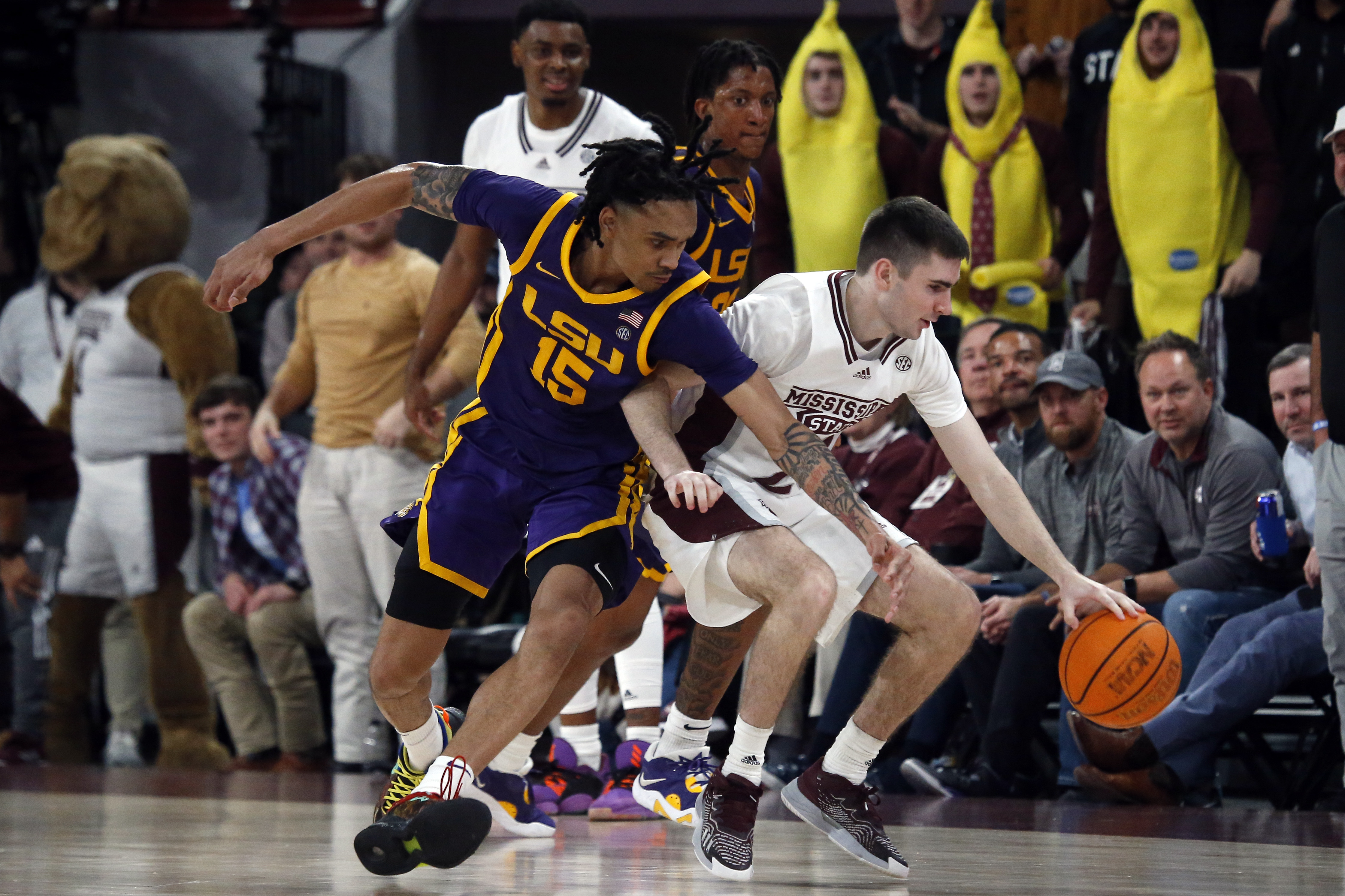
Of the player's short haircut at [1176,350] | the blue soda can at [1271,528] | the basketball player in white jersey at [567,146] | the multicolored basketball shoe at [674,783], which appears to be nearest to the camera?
the multicolored basketball shoe at [674,783]

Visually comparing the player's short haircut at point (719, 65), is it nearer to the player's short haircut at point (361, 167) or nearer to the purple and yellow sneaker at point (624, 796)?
the purple and yellow sneaker at point (624, 796)

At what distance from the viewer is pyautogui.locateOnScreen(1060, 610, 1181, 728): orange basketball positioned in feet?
12.4

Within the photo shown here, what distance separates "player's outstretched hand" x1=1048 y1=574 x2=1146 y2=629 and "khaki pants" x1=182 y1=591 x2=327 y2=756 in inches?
163

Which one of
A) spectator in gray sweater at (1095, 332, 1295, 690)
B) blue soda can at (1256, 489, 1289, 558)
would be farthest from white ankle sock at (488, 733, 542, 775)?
blue soda can at (1256, 489, 1289, 558)

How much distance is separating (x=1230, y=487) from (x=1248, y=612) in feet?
1.38

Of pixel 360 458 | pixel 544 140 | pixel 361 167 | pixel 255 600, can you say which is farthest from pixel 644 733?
pixel 361 167

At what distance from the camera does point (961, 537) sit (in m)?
5.96

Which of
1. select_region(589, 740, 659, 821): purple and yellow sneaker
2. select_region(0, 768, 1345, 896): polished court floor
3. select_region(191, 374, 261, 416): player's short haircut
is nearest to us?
select_region(0, 768, 1345, 896): polished court floor

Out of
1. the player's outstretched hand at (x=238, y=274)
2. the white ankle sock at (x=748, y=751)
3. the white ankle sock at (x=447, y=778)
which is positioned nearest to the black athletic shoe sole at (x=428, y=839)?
the white ankle sock at (x=447, y=778)

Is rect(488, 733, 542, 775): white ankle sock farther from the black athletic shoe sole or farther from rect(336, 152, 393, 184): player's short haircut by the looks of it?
rect(336, 152, 393, 184): player's short haircut

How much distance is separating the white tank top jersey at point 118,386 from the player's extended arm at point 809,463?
4.35m

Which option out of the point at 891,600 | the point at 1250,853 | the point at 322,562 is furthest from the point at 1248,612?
the point at 322,562

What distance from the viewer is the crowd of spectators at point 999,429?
17.4 feet

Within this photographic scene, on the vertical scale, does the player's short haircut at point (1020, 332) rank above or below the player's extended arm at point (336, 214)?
below
